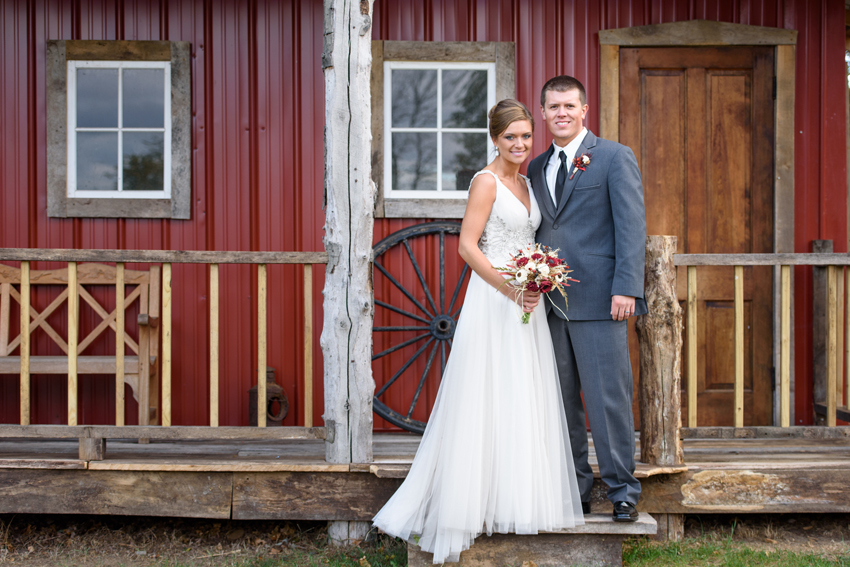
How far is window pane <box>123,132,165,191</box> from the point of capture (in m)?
4.64

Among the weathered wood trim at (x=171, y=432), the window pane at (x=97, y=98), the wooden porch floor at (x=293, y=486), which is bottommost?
the wooden porch floor at (x=293, y=486)

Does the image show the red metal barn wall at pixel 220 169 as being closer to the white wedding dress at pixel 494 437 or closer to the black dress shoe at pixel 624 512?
the white wedding dress at pixel 494 437

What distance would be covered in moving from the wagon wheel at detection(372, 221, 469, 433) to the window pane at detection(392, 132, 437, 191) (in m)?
0.33

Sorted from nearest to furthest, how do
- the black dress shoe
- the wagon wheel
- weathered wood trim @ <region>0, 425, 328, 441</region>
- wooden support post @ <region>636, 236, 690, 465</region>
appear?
1. the black dress shoe
2. wooden support post @ <region>636, 236, 690, 465</region>
3. weathered wood trim @ <region>0, 425, 328, 441</region>
4. the wagon wheel

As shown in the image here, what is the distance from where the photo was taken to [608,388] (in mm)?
2846

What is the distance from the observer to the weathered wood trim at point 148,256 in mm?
3369

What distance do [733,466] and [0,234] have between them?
495cm

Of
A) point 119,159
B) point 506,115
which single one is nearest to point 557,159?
point 506,115

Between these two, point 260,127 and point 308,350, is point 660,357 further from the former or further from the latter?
point 260,127

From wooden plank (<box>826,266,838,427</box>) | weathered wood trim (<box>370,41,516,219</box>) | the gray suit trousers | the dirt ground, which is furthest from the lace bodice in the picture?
wooden plank (<box>826,266,838,427</box>)

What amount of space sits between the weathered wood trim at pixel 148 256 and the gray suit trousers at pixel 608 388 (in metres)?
1.34

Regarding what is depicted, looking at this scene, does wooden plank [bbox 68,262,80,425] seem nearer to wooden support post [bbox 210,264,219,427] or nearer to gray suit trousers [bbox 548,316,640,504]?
wooden support post [bbox 210,264,219,427]

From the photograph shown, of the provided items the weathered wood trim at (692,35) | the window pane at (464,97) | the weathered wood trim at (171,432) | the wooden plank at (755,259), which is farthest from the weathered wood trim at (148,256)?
the weathered wood trim at (692,35)

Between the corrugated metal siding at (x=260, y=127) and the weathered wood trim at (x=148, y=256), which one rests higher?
the corrugated metal siding at (x=260, y=127)
